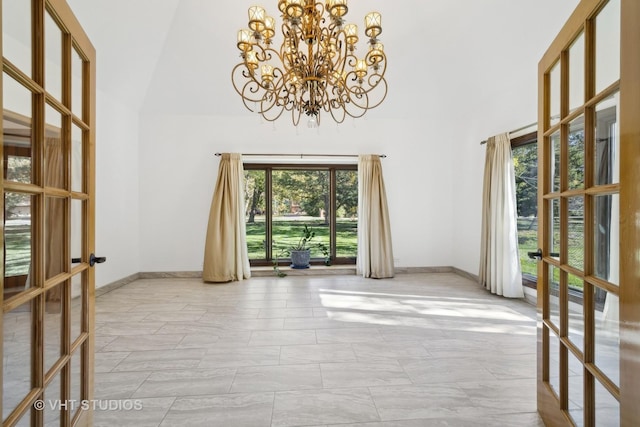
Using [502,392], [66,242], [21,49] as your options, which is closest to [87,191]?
[66,242]

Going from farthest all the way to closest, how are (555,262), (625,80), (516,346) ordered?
(516,346), (555,262), (625,80)

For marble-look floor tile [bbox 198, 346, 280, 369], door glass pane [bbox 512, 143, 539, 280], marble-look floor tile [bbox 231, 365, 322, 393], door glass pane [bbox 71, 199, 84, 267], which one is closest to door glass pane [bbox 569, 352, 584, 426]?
marble-look floor tile [bbox 231, 365, 322, 393]

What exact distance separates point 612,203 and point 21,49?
1938mm

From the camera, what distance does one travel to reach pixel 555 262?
135 cm

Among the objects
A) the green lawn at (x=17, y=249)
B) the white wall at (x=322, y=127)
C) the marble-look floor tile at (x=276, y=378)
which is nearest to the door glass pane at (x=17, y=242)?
the green lawn at (x=17, y=249)

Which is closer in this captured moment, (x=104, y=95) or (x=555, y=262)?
(x=555, y=262)

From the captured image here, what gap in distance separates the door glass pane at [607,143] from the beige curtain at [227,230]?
164 inches

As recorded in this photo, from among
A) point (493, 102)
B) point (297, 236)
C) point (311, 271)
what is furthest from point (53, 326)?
point (493, 102)

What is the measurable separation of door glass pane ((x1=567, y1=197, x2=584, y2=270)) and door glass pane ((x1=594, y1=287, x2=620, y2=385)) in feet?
0.52

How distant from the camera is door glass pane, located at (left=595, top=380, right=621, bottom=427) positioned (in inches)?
37.1

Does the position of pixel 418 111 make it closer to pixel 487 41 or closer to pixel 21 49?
pixel 487 41

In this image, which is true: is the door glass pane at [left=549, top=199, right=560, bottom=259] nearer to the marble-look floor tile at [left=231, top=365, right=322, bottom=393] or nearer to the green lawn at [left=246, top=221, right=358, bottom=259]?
the marble-look floor tile at [left=231, top=365, right=322, bottom=393]

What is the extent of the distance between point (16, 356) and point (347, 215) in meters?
4.51

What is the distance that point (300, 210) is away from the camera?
512 centimetres
